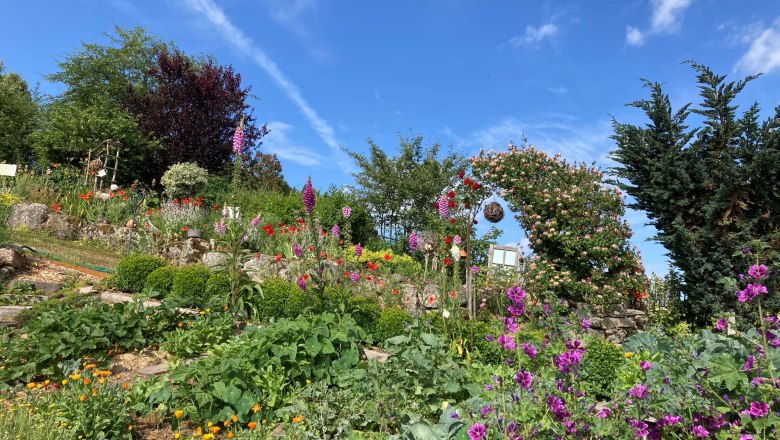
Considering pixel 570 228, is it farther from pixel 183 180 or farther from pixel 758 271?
pixel 183 180

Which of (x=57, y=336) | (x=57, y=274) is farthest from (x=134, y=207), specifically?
(x=57, y=336)

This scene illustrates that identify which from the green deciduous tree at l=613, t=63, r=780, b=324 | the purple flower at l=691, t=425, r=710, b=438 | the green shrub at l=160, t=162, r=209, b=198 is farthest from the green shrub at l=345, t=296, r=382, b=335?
the green shrub at l=160, t=162, r=209, b=198

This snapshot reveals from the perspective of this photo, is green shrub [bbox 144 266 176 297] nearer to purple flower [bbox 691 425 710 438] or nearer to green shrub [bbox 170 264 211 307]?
green shrub [bbox 170 264 211 307]

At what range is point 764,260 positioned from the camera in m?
6.86

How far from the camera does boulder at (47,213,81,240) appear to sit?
10070 mm

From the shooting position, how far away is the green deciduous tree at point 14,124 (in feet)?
68.7

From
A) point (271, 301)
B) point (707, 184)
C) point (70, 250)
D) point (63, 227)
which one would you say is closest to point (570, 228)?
point (707, 184)

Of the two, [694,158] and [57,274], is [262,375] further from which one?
[694,158]

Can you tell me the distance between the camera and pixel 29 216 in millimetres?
10062

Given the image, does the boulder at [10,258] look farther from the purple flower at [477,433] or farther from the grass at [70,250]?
the purple flower at [477,433]

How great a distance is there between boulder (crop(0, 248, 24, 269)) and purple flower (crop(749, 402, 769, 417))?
27.7 ft

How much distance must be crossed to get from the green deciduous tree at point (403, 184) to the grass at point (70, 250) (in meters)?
7.40

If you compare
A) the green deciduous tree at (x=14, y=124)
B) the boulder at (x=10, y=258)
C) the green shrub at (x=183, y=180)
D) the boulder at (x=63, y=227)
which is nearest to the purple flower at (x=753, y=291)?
the boulder at (x=10, y=258)

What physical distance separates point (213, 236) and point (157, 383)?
6.69 meters
